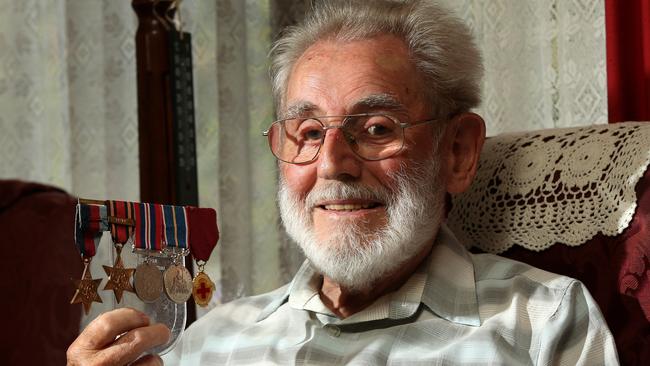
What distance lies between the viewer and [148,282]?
1235 mm

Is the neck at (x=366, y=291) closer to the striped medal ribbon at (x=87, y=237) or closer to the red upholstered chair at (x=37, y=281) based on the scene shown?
the striped medal ribbon at (x=87, y=237)

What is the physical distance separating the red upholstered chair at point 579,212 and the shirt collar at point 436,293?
0.11 m

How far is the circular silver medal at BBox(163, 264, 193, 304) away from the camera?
125 centimetres

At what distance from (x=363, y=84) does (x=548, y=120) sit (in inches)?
29.0

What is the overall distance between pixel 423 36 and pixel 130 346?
746mm

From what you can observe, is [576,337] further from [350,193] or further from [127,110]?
[127,110]

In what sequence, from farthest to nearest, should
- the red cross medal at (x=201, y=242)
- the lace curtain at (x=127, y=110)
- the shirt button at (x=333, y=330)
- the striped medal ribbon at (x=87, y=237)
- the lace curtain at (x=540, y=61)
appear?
the lace curtain at (x=127, y=110)
the lace curtain at (x=540, y=61)
the shirt button at (x=333, y=330)
the red cross medal at (x=201, y=242)
the striped medal ribbon at (x=87, y=237)

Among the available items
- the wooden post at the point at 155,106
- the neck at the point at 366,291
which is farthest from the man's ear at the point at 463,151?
the wooden post at the point at 155,106

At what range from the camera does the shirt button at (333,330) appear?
4.99 ft

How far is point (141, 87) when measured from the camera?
7.22 feet

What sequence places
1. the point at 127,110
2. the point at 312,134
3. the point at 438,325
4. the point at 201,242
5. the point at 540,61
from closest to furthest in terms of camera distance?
the point at 201,242
the point at 438,325
the point at 312,134
the point at 540,61
the point at 127,110

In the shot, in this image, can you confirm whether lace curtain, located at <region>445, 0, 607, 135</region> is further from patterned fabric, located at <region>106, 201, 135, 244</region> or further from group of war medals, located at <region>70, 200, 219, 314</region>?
patterned fabric, located at <region>106, 201, 135, 244</region>

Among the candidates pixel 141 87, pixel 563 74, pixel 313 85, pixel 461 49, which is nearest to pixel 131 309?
pixel 313 85

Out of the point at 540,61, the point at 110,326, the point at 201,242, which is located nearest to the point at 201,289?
the point at 201,242
